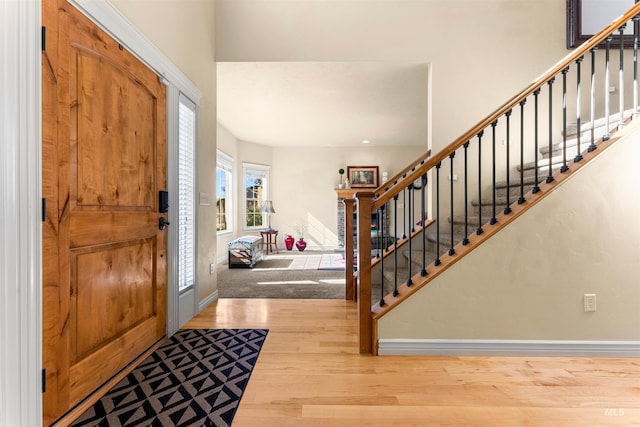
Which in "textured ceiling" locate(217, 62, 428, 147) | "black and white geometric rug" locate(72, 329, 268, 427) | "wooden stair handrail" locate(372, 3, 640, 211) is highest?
"textured ceiling" locate(217, 62, 428, 147)

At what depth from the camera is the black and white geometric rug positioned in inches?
59.4

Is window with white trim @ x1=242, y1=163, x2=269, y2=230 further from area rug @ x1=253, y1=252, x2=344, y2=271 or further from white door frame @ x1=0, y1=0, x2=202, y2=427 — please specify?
white door frame @ x1=0, y1=0, x2=202, y2=427

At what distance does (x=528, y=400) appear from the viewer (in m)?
1.62

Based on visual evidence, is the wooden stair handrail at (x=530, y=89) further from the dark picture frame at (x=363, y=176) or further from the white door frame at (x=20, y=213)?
the dark picture frame at (x=363, y=176)

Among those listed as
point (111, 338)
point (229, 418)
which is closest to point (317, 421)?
point (229, 418)

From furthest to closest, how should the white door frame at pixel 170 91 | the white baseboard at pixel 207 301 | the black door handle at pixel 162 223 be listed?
the white baseboard at pixel 207 301
the black door handle at pixel 162 223
the white door frame at pixel 170 91

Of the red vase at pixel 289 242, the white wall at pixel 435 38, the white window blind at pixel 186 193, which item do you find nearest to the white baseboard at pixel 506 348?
the white window blind at pixel 186 193

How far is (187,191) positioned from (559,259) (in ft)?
9.41

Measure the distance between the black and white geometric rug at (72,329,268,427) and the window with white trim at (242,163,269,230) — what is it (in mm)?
5357

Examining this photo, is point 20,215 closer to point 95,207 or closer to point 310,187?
point 95,207

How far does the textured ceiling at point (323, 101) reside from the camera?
3.66m

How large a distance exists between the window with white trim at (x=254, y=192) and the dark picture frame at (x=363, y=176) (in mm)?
2190

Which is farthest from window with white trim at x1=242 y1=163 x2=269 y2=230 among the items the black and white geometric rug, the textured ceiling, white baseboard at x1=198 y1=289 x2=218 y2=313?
the black and white geometric rug

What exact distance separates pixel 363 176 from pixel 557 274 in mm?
Answer: 6114
